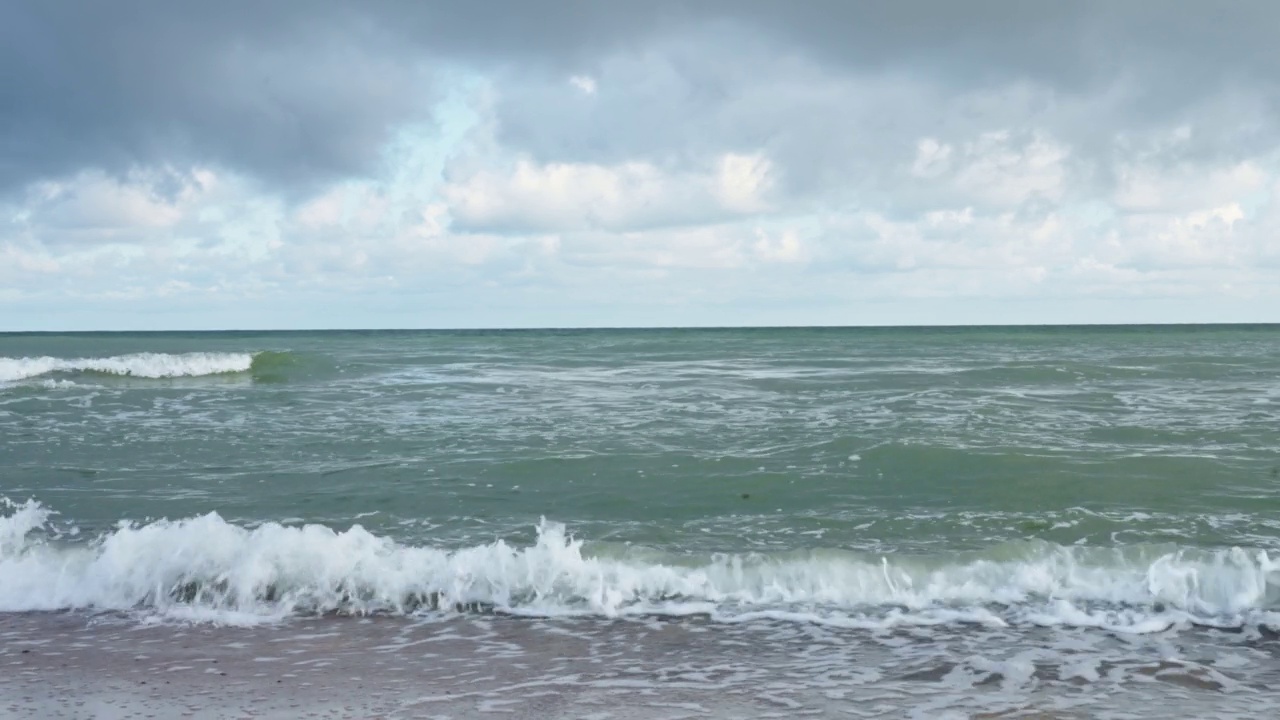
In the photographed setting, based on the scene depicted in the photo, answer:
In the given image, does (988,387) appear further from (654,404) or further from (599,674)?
(599,674)

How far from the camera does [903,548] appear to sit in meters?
8.27

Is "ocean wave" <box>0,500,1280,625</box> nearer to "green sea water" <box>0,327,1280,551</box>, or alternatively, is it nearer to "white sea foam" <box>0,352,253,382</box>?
"green sea water" <box>0,327,1280,551</box>

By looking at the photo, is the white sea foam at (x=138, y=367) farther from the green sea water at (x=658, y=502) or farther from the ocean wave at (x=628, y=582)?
the ocean wave at (x=628, y=582)

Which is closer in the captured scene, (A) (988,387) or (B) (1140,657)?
(B) (1140,657)

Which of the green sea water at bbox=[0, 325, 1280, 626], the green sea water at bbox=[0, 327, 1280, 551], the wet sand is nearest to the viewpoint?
the wet sand

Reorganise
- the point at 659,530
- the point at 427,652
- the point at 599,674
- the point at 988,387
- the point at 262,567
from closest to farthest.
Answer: the point at 599,674
the point at 427,652
the point at 262,567
the point at 659,530
the point at 988,387

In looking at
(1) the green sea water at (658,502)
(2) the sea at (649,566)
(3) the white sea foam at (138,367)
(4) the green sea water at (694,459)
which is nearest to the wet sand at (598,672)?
(2) the sea at (649,566)

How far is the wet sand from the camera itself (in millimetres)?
4906

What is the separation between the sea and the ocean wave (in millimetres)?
30

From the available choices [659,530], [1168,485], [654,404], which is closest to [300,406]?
[654,404]

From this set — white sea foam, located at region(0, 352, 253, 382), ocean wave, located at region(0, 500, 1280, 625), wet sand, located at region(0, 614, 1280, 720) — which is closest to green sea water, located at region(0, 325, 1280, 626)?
ocean wave, located at region(0, 500, 1280, 625)

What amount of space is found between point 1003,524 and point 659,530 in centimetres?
324

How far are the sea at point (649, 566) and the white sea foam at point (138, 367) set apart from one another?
1553 cm

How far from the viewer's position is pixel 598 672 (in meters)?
5.51
